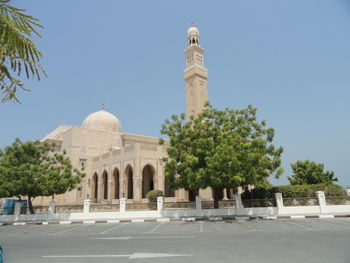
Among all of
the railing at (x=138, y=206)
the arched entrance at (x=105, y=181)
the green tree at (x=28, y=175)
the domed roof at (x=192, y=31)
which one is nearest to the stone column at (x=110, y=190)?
the arched entrance at (x=105, y=181)

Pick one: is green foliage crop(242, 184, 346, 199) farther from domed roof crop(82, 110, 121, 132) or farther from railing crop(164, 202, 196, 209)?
domed roof crop(82, 110, 121, 132)

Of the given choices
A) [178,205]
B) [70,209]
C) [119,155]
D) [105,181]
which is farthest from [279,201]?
[105,181]

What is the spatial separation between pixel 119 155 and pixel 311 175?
77.6 feet

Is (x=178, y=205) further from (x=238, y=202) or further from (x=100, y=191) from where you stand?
(x=100, y=191)

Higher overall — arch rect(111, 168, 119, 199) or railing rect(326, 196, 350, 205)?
arch rect(111, 168, 119, 199)

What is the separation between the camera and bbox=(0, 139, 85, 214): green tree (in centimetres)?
1742

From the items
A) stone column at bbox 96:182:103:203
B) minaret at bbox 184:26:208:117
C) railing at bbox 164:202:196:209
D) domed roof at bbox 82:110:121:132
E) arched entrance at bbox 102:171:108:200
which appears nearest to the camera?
railing at bbox 164:202:196:209

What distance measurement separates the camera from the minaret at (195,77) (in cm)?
3500

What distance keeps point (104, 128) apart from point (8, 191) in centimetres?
2192

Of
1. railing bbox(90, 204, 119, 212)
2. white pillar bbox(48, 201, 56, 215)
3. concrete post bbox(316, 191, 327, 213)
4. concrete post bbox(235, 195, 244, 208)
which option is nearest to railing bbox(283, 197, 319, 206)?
concrete post bbox(316, 191, 327, 213)

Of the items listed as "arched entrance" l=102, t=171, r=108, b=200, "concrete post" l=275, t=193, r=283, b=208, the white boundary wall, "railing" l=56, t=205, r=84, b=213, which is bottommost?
the white boundary wall

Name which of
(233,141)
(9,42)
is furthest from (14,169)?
(9,42)

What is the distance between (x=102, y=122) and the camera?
39.0m

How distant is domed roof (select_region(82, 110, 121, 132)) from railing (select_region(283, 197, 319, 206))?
93.0ft
